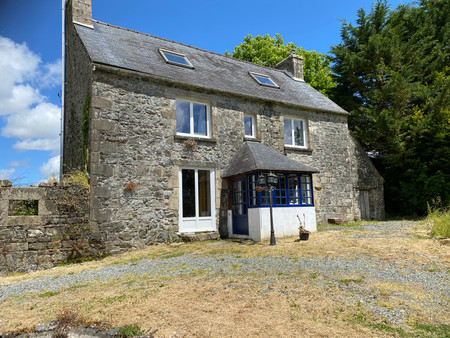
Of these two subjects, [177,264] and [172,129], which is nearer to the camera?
[177,264]

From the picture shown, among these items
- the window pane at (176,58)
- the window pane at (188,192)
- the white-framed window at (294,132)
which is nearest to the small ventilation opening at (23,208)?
the window pane at (188,192)

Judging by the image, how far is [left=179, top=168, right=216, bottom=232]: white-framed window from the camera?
10.2m

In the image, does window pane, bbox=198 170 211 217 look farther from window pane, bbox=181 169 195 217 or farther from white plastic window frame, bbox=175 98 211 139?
white plastic window frame, bbox=175 98 211 139

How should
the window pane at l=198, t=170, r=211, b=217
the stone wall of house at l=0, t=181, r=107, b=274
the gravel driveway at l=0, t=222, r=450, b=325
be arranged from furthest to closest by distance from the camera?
1. the window pane at l=198, t=170, r=211, b=217
2. the stone wall of house at l=0, t=181, r=107, b=274
3. the gravel driveway at l=0, t=222, r=450, b=325

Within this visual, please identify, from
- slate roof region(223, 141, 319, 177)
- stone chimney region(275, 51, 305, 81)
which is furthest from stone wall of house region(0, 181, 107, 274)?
stone chimney region(275, 51, 305, 81)

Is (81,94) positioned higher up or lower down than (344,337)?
higher up

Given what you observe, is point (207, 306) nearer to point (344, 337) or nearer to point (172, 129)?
point (344, 337)

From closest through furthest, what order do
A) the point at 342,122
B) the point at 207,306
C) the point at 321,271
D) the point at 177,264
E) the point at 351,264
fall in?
the point at 207,306 → the point at 321,271 → the point at 351,264 → the point at 177,264 → the point at 342,122

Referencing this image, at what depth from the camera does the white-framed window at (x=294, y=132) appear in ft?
43.4

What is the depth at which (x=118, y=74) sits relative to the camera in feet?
31.6

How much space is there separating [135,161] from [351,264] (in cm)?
652

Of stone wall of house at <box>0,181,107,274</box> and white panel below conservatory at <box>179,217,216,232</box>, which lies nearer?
stone wall of house at <box>0,181,107,274</box>

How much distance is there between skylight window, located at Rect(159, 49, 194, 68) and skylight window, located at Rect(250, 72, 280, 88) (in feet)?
10.7

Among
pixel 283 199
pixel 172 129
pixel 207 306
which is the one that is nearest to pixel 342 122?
pixel 283 199
